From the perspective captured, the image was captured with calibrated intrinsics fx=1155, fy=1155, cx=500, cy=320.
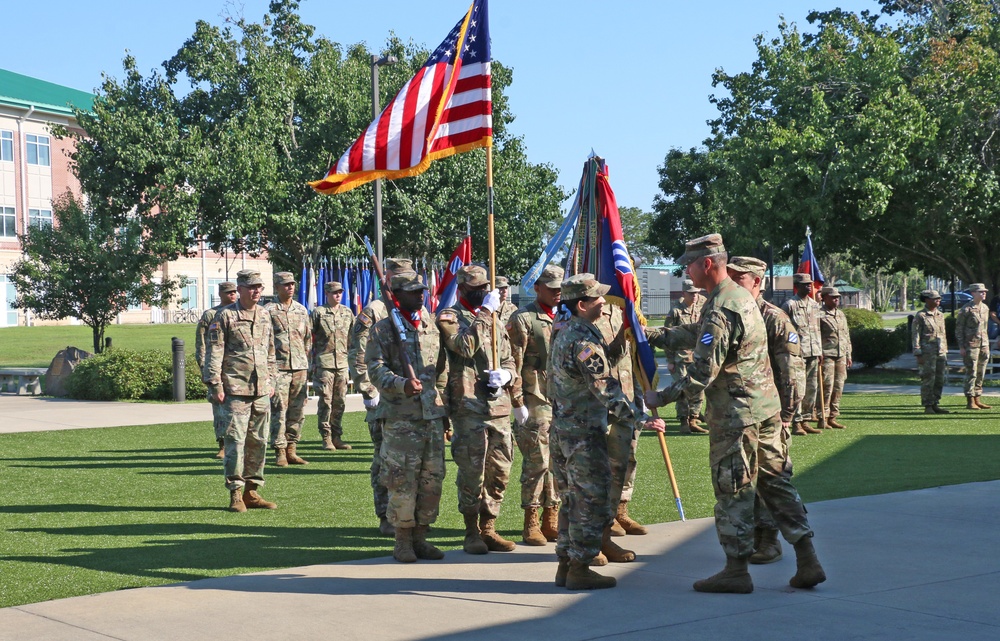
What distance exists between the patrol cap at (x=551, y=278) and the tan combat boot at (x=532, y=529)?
170 cm

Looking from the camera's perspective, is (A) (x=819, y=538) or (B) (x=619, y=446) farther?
(A) (x=819, y=538)

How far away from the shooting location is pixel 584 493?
23.3 feet

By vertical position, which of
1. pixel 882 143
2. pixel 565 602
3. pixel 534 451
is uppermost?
pixel 882 143

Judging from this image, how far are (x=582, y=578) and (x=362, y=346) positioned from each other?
20.1 feet

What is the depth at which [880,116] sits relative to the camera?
2556cm

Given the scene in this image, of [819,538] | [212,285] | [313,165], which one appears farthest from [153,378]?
[212,285]

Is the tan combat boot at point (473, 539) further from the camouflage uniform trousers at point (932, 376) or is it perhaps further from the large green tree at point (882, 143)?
the large green tree at point (882, 143)

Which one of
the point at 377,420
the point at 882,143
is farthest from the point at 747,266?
the point at 882,143

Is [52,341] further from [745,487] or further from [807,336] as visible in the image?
[745,487]

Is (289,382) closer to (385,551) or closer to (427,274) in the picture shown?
(385,551)

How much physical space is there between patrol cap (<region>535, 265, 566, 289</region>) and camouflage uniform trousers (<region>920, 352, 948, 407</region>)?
11.8 meters

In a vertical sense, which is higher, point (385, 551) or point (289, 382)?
point (289, 382)

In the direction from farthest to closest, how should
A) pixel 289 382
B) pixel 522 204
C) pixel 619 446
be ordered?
pixel 522 204
pixel 289 382
pixel 619 446

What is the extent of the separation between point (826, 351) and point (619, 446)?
34.7 feet
